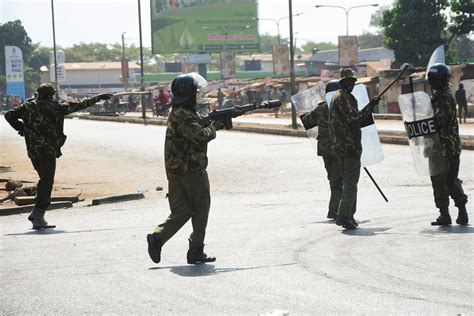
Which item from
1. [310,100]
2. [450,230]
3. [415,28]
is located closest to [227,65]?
[415,28]

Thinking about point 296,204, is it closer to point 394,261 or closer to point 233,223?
point 233,223

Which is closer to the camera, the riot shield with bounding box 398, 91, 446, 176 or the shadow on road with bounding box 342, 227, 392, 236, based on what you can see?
the shadow on road with bounding box 342, 227, 392, 236

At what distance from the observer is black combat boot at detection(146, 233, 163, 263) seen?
26.9ft

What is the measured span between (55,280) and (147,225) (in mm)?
3878

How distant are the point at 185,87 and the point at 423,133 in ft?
10.0

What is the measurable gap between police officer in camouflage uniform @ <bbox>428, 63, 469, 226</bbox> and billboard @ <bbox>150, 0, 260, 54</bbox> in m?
81.2

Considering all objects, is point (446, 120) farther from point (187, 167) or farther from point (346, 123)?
point (187, 167)

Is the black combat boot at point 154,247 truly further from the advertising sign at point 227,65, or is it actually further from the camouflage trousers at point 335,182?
the advertising sign at point 227,65

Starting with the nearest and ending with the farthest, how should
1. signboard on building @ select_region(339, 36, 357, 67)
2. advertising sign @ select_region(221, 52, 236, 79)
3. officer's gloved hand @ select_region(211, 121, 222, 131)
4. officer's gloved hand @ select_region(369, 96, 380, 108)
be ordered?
officer's gloved hand @ select_region(211, 121, 222, 131), officer's gloved hand @ select_region(369, 96, 380, 108), signboard on building @ select_region(339, 36, 357, 67), advertising sign @ select_region(221, 52, 236, 79)

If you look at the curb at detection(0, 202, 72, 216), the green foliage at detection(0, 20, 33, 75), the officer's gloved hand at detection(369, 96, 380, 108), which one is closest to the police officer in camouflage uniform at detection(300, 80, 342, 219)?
the officer's gloved hand at detection(369, 96, 380, 108)

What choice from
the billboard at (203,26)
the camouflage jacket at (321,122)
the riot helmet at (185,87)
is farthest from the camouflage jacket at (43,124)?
the billboard at (203,26)

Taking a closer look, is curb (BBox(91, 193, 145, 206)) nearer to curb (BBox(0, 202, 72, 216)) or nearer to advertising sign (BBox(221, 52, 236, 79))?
curb (BBox(0, 202, 72, 216))

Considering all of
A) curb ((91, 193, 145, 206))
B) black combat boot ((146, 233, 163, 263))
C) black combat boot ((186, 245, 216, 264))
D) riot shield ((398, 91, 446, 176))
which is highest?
riot shield ((398, 91, 446, 176))

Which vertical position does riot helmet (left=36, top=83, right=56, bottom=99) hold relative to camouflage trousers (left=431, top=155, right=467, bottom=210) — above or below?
above
